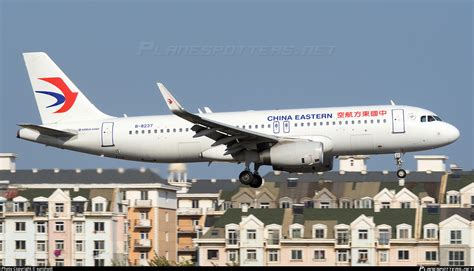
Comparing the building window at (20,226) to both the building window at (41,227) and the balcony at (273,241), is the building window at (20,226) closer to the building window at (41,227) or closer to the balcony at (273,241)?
the building window at (41,227)

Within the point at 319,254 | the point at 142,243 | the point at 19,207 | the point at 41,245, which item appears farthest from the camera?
the point at 142,243

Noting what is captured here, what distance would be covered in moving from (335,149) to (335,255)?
45.2 metres

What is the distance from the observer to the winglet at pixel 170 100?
6174 cm

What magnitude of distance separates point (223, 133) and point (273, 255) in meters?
45.8

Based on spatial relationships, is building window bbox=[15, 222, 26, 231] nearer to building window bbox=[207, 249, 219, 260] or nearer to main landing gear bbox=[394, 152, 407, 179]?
building window bbox=[207, 249, 219, 260]

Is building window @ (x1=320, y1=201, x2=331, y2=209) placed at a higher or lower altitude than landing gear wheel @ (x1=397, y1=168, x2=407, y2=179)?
higher

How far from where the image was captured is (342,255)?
358ft

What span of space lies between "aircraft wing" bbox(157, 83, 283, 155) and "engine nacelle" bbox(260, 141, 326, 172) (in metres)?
0.54

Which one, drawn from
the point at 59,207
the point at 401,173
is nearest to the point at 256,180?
the point at 401,173

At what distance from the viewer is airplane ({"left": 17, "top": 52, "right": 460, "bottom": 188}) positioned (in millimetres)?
64625

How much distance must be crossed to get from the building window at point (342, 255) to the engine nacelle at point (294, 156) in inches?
1684

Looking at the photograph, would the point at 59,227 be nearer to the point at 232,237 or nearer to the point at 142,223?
the point at 142,223

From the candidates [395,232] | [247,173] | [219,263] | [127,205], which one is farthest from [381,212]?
[247,173]

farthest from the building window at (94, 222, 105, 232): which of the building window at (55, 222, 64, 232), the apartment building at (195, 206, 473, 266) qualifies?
the apartment building at (195, 206, 473, 266)
